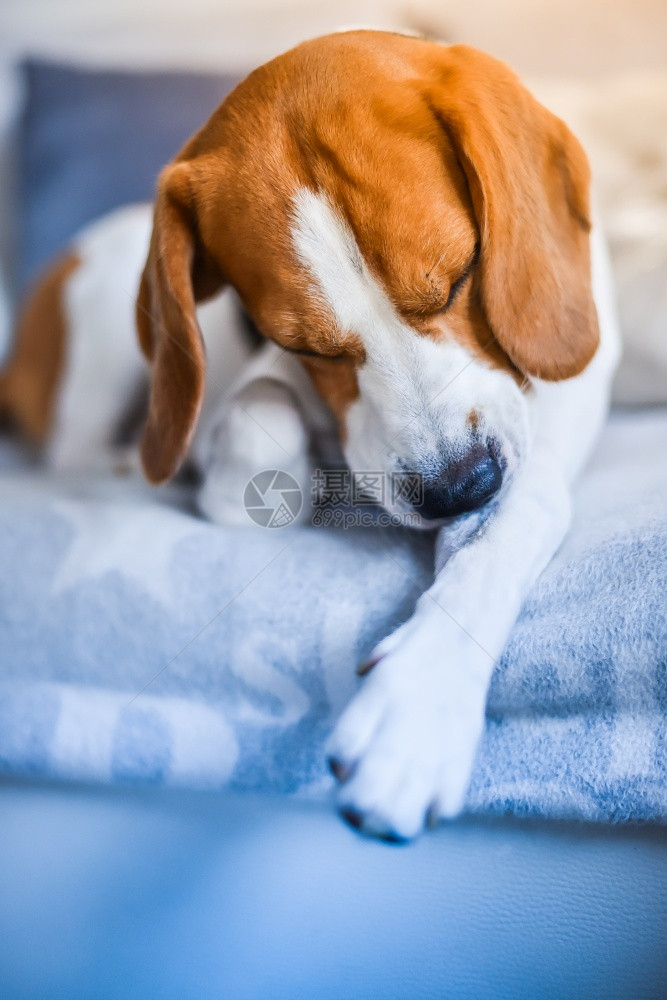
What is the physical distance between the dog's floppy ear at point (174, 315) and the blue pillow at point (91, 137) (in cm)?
89

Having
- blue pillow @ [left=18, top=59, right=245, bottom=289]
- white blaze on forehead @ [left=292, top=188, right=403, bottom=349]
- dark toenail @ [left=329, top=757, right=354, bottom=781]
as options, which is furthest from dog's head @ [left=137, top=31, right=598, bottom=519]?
blue pillow @ [left=18, top=59, right=245, bottom=289]

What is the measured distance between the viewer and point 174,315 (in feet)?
3.24

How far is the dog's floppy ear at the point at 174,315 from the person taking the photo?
982 mm

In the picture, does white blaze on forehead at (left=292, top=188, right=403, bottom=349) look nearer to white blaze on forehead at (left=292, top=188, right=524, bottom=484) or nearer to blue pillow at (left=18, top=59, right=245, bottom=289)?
white blaze on forehead at (left=292, top=188, right=524, bottom=484)

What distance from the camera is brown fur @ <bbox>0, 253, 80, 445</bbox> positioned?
5.42 feet

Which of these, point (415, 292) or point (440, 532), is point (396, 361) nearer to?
point (415, 292)

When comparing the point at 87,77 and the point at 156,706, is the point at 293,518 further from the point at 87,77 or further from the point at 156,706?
the point at 87,77

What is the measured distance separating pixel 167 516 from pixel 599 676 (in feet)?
2.07

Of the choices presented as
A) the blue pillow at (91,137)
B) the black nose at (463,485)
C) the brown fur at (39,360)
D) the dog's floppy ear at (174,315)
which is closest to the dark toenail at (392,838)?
the black nose at (463,485)

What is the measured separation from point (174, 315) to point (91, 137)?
1.15 metres

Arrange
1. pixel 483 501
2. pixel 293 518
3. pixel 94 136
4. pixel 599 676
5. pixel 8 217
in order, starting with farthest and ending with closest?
pixel 8 217 < pixel 94 136 < pixel 293 518 < pixel 483 501 < pixel 599 676

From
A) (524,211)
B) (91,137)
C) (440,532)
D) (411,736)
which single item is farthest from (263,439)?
(91,137)

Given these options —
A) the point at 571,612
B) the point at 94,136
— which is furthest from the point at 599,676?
the point at 94,136

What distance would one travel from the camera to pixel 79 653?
2.98 ft
